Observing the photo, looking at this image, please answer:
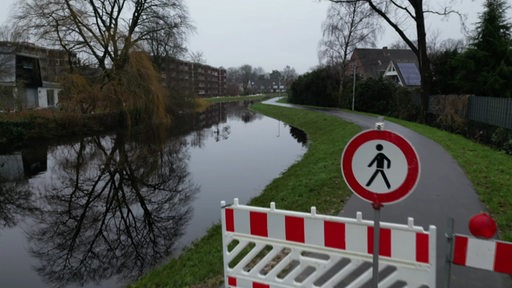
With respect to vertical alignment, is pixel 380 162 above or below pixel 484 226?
above

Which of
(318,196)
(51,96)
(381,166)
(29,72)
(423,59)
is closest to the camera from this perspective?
(381,166)

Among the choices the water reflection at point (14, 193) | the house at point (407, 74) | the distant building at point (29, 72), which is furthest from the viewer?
the house at point (407, 74)

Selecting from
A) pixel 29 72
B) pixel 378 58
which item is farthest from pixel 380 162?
pixel 378 58

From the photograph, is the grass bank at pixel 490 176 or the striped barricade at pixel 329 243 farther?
the grass bank at pixel 490 176

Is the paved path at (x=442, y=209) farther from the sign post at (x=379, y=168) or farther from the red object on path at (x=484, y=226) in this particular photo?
the sign post at (x=379, y=168)

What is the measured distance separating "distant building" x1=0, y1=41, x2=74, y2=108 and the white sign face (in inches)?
984

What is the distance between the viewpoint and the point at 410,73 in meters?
46.7

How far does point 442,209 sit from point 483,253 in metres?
4.09

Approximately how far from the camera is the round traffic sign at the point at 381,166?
2.62 m

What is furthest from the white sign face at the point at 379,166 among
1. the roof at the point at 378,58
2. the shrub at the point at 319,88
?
the roof at the point at 378,58

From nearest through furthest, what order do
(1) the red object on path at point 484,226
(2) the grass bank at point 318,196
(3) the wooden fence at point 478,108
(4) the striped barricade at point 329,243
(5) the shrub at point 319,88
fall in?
(1) the red object on path at point 484,226, (4) the striped barricade at point 329,243, (2) the grass bank at point 318,196, (3) the wooden fence at point 478,108, (5) the shrub at point 319,88

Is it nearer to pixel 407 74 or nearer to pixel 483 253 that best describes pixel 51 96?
pixel 407 74

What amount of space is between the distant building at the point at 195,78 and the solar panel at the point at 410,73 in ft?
83.9

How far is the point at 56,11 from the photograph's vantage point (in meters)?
25.7
